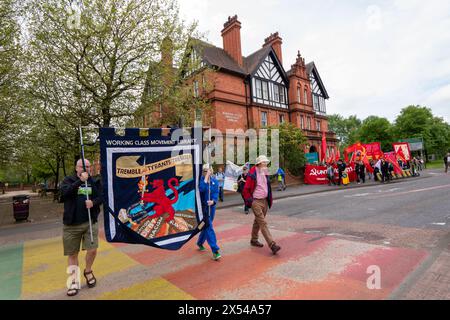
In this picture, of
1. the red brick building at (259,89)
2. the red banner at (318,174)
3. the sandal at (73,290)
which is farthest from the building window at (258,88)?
the sandal at (73,290)

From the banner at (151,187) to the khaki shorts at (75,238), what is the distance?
1.29 ft

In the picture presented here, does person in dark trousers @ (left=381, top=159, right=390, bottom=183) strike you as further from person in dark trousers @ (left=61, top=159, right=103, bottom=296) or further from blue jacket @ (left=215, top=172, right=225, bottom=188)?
person in dark trousers @ (left=61, top=159, right=103, bottom=296)

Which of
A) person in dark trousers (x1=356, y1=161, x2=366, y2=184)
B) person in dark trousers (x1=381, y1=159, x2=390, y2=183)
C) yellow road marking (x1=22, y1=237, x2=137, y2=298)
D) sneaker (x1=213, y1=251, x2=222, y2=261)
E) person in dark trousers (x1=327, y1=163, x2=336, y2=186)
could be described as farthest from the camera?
person in dark trousers (x1=356, y1=161, x2=366, y2=184)

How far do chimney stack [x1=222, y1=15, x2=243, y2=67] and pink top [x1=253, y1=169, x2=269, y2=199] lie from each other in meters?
24.7

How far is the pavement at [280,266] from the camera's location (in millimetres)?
3529

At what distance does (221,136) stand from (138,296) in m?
19.0

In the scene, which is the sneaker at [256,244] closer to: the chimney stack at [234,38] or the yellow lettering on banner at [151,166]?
the yellow lettering on banner at [151,166]

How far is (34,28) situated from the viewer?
1123cm

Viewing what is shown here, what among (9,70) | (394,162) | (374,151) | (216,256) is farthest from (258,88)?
(216,256)

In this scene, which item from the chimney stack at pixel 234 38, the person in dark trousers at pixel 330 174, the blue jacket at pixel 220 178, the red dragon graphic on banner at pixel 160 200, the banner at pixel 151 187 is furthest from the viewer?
the chimney stack at pixel 234 38

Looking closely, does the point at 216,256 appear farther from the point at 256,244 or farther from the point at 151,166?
the point at 151,166

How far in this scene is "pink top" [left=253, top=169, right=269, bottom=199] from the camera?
5.34 metres

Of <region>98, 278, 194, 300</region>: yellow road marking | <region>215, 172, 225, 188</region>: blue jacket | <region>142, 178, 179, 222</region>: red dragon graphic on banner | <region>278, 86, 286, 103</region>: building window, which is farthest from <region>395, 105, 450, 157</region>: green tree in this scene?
<region>98, 278, 194, 300</region>: yellow road marking

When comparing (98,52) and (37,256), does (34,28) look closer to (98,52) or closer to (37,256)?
(98,52)
